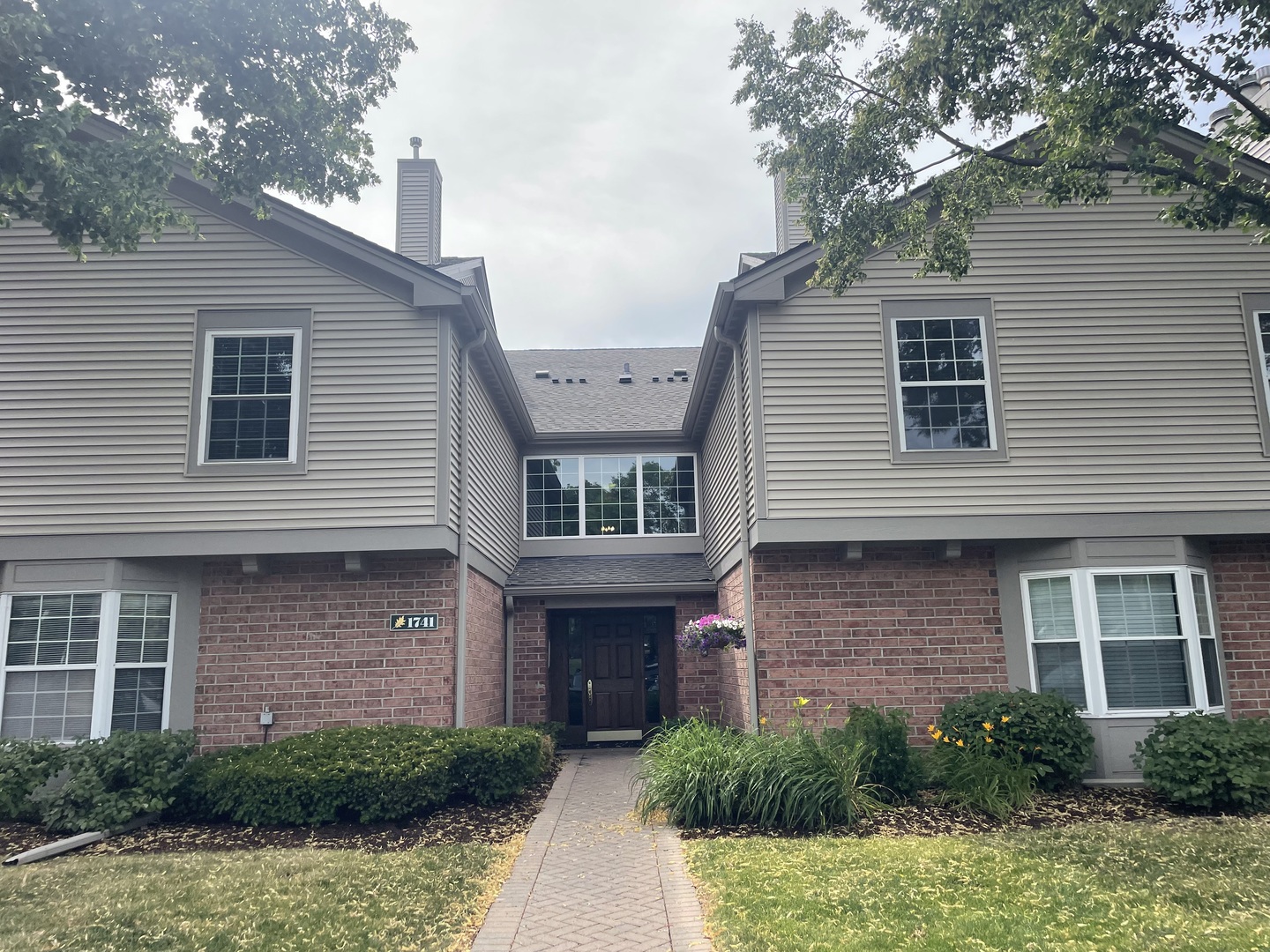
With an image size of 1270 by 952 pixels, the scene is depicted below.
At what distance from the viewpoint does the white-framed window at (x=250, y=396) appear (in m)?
10.4

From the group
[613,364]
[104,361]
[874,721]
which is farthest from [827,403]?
[613,364]

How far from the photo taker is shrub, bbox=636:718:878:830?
8.01m

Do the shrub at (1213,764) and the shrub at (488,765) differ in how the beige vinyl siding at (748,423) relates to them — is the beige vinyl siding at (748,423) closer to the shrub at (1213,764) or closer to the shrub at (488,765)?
the shrub at (488,765)

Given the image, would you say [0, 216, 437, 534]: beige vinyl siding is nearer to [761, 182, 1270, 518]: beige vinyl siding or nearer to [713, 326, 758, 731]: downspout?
[713, 326, 758, 731]: downspout

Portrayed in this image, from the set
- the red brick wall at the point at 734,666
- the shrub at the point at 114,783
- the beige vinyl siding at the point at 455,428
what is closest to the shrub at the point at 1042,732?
the red brick wall at the point at 734,666

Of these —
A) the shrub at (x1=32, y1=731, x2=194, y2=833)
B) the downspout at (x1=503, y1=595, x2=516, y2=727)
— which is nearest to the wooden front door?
the downspout at (x1=503, y1=595, x2=516, y2=727)

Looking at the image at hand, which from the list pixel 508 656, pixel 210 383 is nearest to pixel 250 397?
pixel 210 383

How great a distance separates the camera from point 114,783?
868 centimetres

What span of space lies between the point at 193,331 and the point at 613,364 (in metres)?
11.7

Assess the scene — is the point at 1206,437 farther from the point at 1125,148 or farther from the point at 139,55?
the point at 139,55

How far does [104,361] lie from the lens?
1053cm

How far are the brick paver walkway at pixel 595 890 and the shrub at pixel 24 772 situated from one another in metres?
4.56

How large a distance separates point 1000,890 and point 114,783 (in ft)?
25.1

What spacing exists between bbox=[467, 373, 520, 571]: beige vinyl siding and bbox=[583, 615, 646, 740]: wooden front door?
1.93 m
